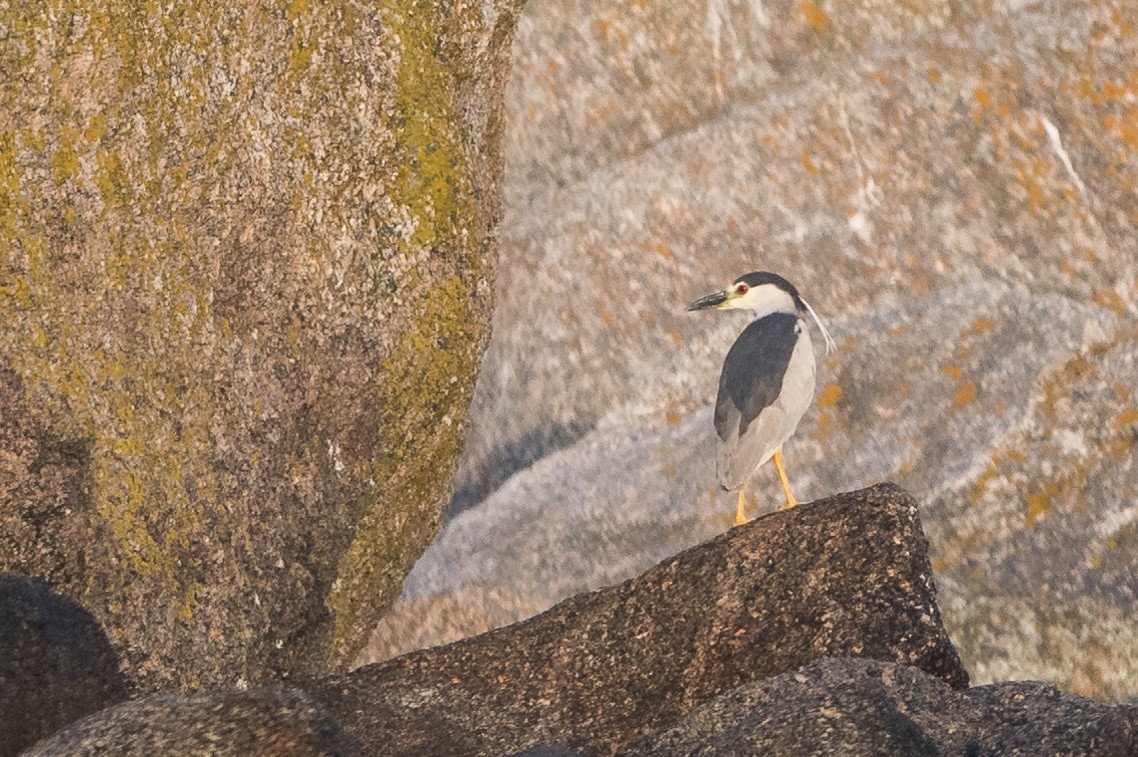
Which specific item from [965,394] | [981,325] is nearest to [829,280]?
[981,325]

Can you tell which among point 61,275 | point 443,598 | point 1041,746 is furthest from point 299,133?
point 1041,746

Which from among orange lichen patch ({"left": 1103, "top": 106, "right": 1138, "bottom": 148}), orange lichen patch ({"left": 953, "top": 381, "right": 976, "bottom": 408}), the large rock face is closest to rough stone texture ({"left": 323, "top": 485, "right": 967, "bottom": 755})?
the large rock face

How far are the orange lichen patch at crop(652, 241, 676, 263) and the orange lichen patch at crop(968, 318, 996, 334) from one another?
2.36 meters

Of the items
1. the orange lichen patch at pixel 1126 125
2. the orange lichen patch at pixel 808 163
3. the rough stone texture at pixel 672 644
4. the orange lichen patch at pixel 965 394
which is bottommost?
the orange lichen patch at pixel 965 394

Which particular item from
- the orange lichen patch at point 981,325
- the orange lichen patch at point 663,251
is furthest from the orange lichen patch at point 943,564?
the orange lichen patch at point 663,251

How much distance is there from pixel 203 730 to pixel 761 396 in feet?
14.9

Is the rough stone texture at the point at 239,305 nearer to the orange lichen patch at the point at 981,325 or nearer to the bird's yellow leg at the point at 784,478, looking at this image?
the bird's yellow leg at the point at 784,478

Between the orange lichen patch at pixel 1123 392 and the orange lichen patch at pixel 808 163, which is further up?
the orange lichen patch at pixel 808 163

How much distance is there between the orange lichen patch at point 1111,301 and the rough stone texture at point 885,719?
5645 mm

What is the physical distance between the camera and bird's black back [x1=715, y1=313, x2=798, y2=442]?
9273mm

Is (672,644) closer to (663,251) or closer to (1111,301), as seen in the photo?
(663,251)

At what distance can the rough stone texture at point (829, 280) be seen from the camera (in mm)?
10156

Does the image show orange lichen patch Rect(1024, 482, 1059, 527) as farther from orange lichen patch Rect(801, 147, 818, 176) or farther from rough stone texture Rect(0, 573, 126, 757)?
rough stone texture Rect(0, 573, 126, 757)

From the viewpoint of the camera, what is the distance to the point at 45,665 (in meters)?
7.23
